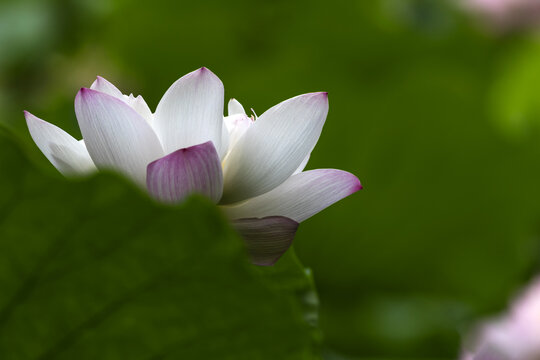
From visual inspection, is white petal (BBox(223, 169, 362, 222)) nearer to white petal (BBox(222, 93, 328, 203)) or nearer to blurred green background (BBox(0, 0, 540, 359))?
white petal (BBox(222, 93, 328, 203))

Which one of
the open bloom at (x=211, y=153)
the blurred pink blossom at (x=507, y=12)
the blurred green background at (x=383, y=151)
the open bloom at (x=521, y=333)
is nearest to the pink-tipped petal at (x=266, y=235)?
the open bloom at (x=211, y=153)

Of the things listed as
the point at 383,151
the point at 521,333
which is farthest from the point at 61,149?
the point at 383,151

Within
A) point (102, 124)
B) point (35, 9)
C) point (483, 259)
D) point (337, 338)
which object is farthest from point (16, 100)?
point (102, 124)

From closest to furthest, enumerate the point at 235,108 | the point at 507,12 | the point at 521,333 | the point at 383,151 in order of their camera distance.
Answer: the point at 235,108 < the point at 521,333 < the point at 383,151 < the point at 507,12

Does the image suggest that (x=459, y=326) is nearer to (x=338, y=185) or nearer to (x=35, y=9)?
(x=338, y=185)

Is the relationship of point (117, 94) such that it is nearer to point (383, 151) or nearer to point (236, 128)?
point (236, 128)
